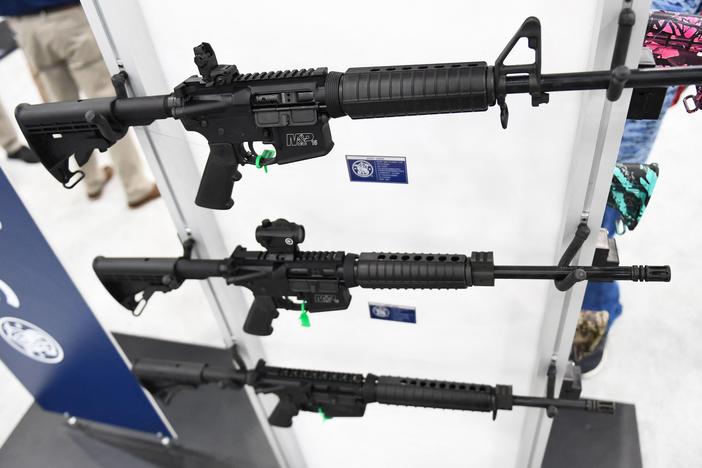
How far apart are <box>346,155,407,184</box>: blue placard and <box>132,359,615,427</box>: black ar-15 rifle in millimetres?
Result: 707

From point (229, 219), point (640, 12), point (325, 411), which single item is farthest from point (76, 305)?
point (640, 12)

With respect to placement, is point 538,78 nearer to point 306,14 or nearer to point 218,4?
point 306,14

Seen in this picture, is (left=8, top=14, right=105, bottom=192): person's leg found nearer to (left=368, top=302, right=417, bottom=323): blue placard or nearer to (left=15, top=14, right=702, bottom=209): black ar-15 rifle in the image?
(left=15, top=14, right=702, bottom=209): black ar-15 rifle

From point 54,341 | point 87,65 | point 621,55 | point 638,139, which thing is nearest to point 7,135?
point 87,65

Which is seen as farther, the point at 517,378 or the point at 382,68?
the point at 517,378

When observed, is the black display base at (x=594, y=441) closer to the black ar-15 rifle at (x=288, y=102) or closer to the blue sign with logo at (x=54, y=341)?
Result: the blue sign with logo at (x=54, y=341)

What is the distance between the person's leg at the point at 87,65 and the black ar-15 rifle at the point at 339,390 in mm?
2513

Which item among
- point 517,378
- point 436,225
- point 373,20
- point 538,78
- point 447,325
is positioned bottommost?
point 517,378

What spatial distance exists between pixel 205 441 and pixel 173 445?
16 cm

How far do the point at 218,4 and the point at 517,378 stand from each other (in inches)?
59.7

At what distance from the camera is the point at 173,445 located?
3.05 metres

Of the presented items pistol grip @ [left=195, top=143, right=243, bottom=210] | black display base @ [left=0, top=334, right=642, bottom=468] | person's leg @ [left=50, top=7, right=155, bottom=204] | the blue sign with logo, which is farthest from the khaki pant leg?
pistol grip @ [left=195, top=143, right=243, bottom=210]

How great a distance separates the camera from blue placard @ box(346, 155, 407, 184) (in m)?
1.61

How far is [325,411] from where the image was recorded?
206 cm
